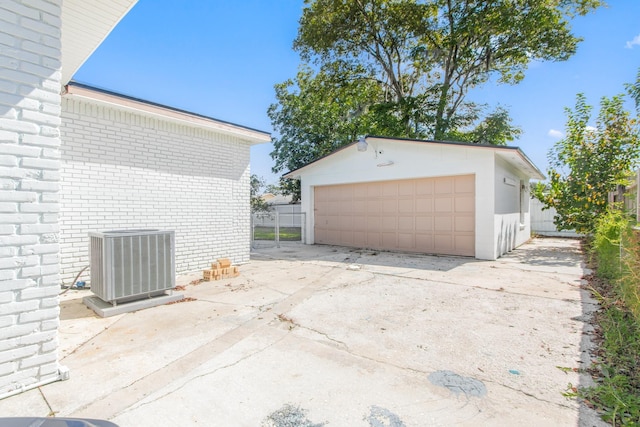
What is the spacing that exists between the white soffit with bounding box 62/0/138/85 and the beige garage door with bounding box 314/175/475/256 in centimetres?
771

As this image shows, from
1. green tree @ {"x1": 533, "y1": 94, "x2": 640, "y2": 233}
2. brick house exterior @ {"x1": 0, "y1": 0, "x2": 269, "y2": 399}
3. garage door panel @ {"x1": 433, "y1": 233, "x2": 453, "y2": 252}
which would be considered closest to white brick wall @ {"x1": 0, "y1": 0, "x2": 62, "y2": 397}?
brick house exterior @ {"x1": 0, "y1": 0, "x2": 269, "y2": 399}

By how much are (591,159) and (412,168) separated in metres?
5.77

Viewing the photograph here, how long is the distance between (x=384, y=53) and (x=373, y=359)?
16464mm

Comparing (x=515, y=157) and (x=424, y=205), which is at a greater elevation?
(x=515, y=157)

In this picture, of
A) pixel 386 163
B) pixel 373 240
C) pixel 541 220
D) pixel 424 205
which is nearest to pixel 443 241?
pixel 424 205

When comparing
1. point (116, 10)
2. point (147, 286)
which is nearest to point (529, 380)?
point (147, 286)

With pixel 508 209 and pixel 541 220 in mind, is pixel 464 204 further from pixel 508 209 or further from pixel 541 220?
pixel 541 220

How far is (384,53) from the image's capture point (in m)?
15.9

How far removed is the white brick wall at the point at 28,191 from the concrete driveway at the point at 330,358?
304mm

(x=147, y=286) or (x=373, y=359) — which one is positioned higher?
(x=147, y=286)

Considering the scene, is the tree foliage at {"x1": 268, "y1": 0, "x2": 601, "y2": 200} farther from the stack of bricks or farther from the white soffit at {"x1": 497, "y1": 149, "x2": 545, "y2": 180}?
the stack of bricks

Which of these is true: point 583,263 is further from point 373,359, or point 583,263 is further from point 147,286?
point 147,286

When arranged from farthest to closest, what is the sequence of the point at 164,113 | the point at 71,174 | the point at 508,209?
the point at 508,209, the point at 164,113, the point at 71,174

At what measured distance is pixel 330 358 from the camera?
2760mm
